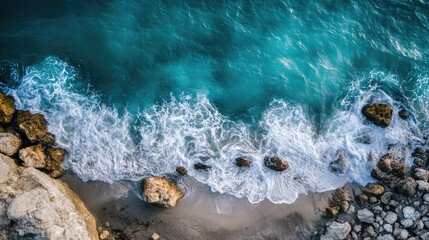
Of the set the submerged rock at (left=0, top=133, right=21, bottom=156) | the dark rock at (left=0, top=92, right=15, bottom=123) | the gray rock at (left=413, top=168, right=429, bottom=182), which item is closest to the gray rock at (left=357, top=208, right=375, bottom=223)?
the gray rock at (left=413, top=168, right=429, bottom=182)

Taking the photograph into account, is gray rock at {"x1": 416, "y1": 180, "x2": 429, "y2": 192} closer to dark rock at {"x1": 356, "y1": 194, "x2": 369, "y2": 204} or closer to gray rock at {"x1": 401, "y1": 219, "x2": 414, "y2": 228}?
gray rock at {"x1": 401, "y1": 219, "x2": 414, "y2": 228}

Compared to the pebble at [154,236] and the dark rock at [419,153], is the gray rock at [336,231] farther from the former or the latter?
the pebble at [154,236]

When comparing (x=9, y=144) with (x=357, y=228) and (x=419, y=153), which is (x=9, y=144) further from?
(x=419, y=153)

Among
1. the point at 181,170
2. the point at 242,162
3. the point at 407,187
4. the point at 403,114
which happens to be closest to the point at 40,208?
the point at 181,170

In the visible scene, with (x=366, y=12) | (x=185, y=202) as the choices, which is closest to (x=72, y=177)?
(x=185, y=202)

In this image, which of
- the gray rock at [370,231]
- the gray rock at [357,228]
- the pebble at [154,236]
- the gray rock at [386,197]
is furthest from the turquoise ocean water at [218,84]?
the pebble at [154,236]

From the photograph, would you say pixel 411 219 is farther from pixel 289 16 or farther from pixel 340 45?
pixel 289 16
